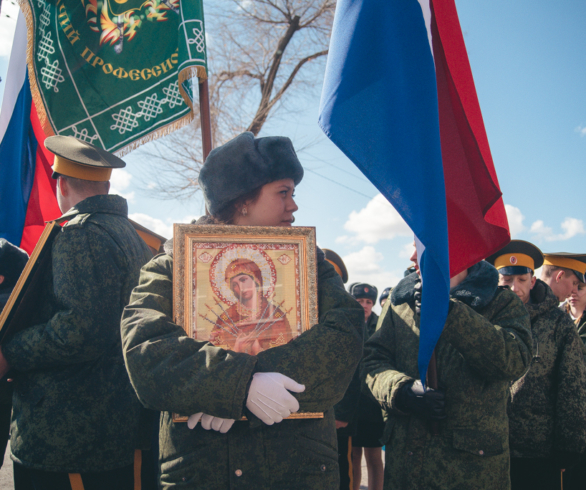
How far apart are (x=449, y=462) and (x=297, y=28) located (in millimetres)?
11284

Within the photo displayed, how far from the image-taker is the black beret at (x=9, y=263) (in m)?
3.42

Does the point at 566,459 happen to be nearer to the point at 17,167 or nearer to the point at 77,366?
the point at 77,366

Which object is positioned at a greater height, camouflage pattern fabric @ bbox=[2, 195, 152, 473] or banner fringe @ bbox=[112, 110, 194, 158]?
banner fringe @ bbox=[112, 110, 194, 158]

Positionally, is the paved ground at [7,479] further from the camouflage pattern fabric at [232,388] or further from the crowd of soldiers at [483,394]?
the camouflage pattern fabric at [232,388]

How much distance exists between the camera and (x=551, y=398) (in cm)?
308

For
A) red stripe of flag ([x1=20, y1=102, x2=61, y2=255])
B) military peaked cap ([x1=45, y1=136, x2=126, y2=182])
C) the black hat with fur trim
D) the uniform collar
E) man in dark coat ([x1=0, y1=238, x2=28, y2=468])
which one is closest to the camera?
the black hat with fur trim

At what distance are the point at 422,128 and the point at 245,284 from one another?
101cm

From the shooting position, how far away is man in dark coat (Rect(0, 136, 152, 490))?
2172 millimetres

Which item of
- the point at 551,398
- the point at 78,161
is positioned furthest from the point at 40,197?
the point at 551,398

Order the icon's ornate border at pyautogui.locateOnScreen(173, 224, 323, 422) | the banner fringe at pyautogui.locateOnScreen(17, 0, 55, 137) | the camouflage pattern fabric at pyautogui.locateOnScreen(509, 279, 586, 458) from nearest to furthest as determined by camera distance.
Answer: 1. the icon's ornate border at pyautogui.locateOnScreen(173, 224, 323, 422)
2. the camouflage pattern fabric at pyautogui.locateOnScreen(509, 279, 586, 458)
3. the banner fringe at pyautogui.locateOnScreen(17, 0, 55, 137)

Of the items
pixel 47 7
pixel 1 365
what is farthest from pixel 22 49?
pixel 1 365

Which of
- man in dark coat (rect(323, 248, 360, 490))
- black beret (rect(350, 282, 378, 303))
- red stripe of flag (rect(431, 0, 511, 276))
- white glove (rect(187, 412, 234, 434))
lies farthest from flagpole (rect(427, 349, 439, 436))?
black beret (rect(350, 282, 378, 303))

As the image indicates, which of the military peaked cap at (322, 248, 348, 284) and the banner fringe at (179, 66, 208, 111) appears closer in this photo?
the banner fringe at (179, 66, 208, 111)

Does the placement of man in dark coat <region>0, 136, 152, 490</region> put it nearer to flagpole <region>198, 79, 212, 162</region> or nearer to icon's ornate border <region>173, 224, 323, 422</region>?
flagpole <region>198, 79, 212, 162</region>
